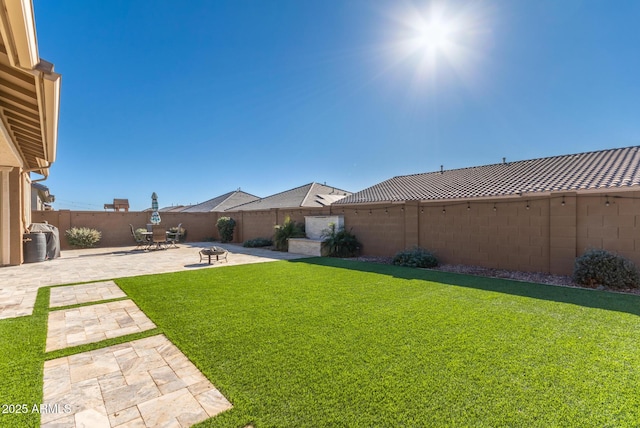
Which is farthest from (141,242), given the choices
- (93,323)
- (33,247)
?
(93,323)

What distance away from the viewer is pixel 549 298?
615cm

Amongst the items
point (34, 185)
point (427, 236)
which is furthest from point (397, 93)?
point (34, 185)

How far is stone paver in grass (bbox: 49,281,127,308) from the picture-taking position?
603 cm

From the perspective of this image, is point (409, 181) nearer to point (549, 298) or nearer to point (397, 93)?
point (397, 93)

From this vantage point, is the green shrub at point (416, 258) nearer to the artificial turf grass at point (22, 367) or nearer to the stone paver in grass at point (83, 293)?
the stone paver in grass at point (83, 293)

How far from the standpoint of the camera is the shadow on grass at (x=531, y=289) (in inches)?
226

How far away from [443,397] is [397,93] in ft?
40.3

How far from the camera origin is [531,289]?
6930 mm

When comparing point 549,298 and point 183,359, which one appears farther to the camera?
point 549,298

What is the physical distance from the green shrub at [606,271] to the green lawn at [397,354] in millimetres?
726

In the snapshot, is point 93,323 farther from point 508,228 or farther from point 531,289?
point 508,228

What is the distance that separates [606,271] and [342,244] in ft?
28.1

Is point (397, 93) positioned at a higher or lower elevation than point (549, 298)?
higher

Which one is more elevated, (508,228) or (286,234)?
(508,228)
